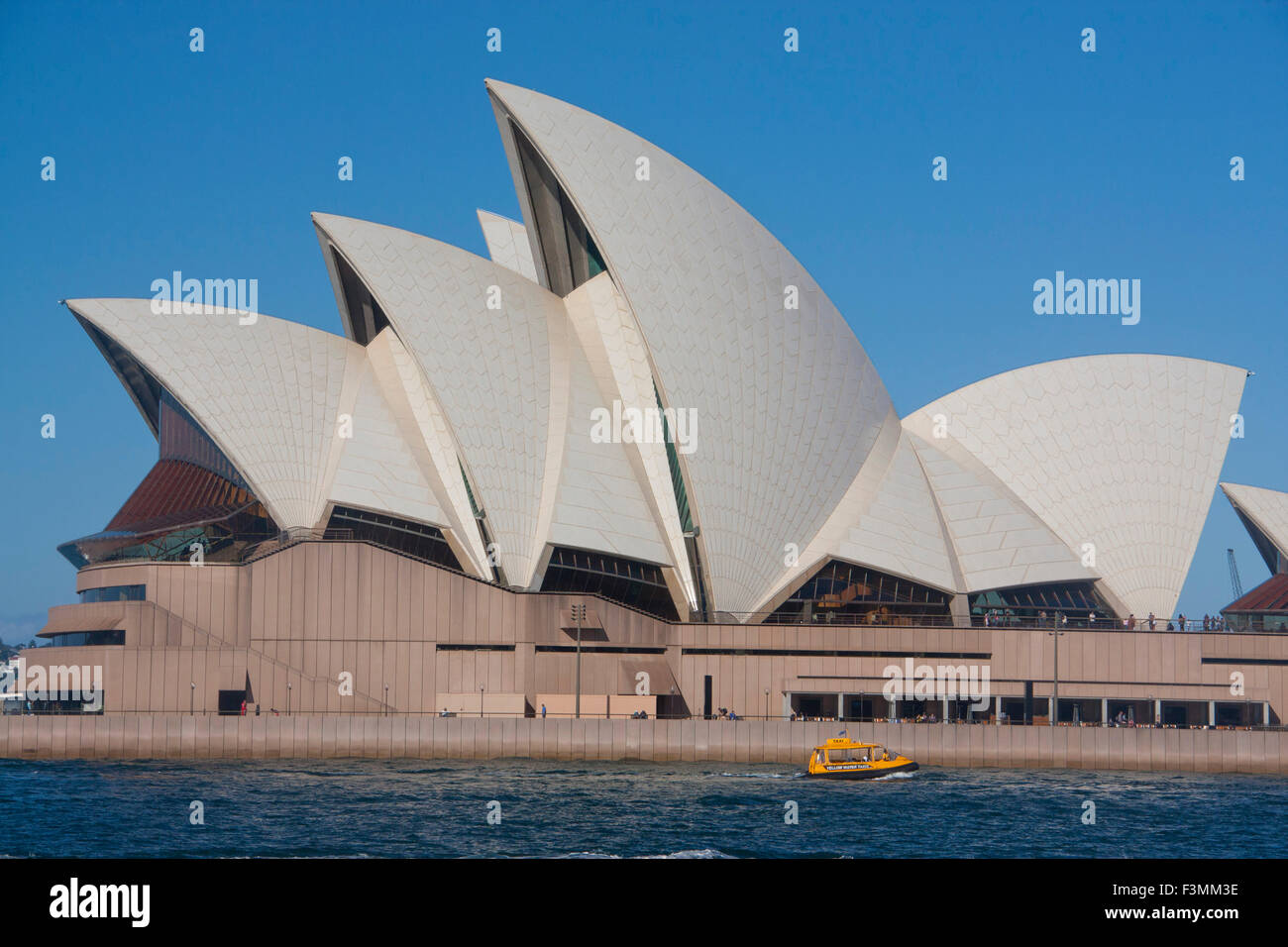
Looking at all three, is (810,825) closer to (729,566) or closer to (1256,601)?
(729,566)

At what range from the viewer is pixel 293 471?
53188mm

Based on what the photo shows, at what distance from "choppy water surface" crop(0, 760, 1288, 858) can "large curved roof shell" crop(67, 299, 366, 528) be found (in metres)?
12.0

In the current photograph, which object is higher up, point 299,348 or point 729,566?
point 299,348

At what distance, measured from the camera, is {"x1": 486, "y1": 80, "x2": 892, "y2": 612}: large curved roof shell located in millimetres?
54375

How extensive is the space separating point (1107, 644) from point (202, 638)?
36.3 metres

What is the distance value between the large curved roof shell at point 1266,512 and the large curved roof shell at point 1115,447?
2467 millimetres

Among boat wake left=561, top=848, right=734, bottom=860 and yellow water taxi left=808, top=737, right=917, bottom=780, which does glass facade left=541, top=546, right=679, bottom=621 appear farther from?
boat wake left=561, top=848, right=734, bottom=860

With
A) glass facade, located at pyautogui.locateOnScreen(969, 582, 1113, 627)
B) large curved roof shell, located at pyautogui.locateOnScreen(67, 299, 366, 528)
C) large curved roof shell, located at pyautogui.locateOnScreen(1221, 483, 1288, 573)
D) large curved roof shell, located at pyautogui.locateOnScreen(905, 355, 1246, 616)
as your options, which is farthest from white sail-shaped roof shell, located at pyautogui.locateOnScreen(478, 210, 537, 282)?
large curved roof shell, located at pyautogui.locateOnScreen(1221, 483, 1288, 573)

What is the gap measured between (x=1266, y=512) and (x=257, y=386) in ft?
151

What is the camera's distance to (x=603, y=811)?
33281 mm

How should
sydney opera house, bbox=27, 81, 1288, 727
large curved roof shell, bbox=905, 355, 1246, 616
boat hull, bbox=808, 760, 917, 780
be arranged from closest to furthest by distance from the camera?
1. boat hull, bbox=808, 760, 917, 780
2. sydney opera house, bbox=27, 81, 1288, 727
3. large curved roof shell, bbox=905, 355, 1246, 616

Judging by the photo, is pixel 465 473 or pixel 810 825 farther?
pixel 465 473
